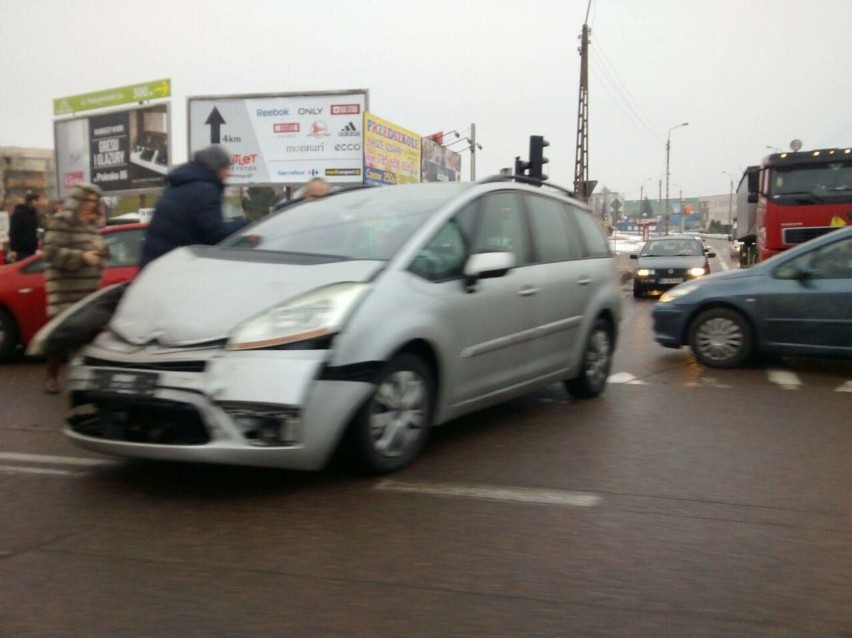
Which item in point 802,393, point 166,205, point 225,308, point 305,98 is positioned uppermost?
point 305,98

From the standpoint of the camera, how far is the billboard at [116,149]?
99.5ft

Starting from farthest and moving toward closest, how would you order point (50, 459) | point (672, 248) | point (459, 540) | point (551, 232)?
1. point (672, 248)
2. point (551, 232)
3. point (50, 459)
4. point (459, 540)

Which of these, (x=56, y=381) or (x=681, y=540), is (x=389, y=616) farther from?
(x=56, y=381)

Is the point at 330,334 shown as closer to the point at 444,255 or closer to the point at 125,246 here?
the point at 444,255

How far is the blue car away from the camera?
8.46m

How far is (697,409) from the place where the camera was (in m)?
6.81

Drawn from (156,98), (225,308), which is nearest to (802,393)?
(225,308)

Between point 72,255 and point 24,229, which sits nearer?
point 72,255

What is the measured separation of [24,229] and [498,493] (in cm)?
1031

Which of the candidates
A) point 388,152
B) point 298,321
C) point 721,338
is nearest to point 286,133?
point 388,152

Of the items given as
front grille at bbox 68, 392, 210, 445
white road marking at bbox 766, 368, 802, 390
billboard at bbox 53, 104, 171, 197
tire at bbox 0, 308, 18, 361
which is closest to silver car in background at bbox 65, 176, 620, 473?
front grille at bbox 68, 392, 210, 445

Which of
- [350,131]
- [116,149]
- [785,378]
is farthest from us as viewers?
[116,149]

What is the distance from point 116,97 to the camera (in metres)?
30.9

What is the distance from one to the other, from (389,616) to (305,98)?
90.8 feet
